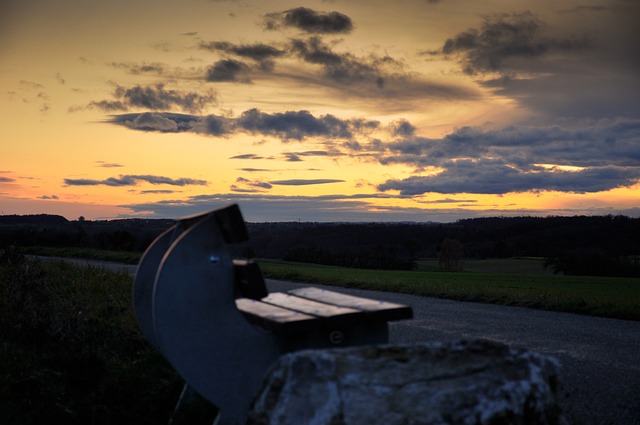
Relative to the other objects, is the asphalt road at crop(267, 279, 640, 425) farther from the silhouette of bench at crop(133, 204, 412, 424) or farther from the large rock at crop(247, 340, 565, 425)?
the silhouette of bench at crop(133, 204, 412, 424)

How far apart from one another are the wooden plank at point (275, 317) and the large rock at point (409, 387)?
43 centimetres

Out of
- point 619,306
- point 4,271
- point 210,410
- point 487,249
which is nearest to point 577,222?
point 487,249

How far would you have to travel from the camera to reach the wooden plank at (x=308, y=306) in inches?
158

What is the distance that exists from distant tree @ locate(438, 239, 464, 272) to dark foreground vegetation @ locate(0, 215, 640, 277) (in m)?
0.07

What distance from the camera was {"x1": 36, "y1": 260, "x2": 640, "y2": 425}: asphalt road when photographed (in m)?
6.01

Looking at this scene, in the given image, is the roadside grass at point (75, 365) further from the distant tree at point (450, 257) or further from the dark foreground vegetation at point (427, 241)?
the distant tree at point (450, 257)

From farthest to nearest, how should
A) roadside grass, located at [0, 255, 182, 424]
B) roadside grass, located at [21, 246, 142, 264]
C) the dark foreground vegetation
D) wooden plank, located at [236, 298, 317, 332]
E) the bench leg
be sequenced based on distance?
1. the dark foreground vegetation
2. roadside grass, located at [21, 246, 142, 264]
3. roadside grass, located at [0, 255, 182, 424]
4. the bench leg
5. wooden plank, located at [236, 298, 317, 332]

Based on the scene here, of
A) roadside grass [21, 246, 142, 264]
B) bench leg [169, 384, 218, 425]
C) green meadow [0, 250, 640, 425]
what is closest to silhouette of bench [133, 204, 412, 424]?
bench leg [169, 384, 218, 425]

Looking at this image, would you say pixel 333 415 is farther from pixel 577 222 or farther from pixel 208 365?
pixel 577 222

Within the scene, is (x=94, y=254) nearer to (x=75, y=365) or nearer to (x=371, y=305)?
(x=75, y=365)

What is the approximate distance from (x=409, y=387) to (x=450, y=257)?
44.5 m

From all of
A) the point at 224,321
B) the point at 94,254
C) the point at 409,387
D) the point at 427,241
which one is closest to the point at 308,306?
the point at 224,321

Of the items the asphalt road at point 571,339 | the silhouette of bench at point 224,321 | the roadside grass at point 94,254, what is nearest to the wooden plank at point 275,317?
the silhouette of bench at point 224,321

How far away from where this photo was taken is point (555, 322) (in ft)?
37.5
